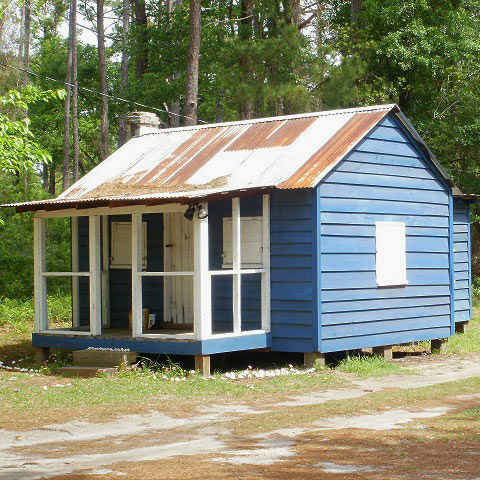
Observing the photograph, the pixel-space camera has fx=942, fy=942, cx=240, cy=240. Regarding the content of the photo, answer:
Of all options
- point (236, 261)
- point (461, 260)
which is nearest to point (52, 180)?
point (461, 260)

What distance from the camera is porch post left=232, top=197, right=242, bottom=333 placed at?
14.5 m

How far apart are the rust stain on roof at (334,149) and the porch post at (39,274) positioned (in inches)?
176

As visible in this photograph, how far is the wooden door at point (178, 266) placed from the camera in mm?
16969

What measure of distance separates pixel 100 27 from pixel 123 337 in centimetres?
2506

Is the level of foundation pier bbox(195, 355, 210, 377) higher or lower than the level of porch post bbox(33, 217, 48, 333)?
lower

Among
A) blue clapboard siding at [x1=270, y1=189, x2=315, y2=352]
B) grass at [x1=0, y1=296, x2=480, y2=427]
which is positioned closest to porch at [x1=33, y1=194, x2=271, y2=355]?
blue clapboard siding at [x1=270, y1=189, x2=315, y2=352]

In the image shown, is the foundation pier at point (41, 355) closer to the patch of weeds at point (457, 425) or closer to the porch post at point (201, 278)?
the porch post at point (201, 278)

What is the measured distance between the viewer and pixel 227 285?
15938 mm

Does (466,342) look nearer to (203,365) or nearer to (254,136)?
(254,136)

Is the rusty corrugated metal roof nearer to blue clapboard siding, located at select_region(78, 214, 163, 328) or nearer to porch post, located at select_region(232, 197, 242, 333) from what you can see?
porch post, located at select_region(232, 197, 242, 333)

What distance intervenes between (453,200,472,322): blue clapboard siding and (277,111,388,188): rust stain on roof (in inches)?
201

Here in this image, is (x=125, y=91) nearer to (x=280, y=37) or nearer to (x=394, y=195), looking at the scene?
(x=280, y=37)

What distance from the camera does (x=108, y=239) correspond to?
17828 millimetres

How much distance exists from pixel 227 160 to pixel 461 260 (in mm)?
7025
